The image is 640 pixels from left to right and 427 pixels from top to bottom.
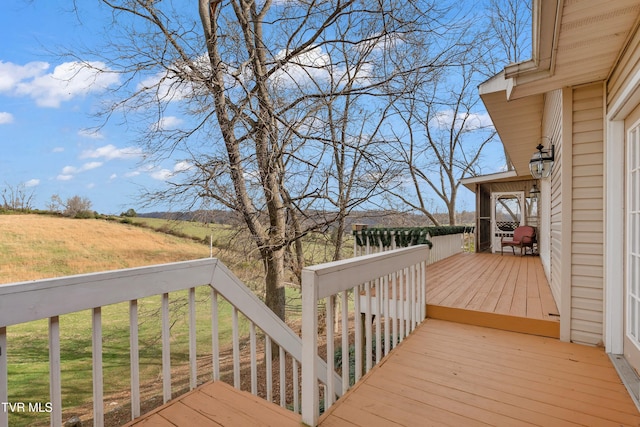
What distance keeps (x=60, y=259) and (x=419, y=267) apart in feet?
19.0

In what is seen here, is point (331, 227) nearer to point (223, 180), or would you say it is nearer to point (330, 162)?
point (330, 162)

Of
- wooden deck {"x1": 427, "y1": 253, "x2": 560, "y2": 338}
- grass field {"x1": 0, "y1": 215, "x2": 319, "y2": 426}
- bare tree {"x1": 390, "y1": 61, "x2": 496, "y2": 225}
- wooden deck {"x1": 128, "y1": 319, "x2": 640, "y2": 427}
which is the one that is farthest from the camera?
bare tree {"x1": 390, "y1": 61, "x2": 496, "y2": 225}

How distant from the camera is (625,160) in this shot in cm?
237

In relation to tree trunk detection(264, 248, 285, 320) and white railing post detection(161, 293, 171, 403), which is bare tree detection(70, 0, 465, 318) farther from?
white railing post detection(161, 293, 171, 403)

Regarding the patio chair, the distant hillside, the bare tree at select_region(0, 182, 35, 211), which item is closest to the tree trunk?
the distant hillside

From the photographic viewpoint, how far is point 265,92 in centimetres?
579

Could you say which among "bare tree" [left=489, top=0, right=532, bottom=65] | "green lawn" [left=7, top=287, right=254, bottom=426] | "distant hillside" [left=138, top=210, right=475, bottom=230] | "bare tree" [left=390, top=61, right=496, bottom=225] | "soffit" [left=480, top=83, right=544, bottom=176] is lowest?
"green lawn" [left=7, top=287, right=254, bottom=426]

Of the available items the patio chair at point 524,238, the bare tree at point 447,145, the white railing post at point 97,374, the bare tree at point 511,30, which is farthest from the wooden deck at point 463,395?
the bare tree at point 511,30

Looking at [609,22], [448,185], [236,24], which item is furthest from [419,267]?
[448,185]

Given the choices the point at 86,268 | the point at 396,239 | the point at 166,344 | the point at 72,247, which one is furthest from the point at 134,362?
the point at 396,239

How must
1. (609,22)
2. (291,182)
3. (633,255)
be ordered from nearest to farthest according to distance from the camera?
(609,22)
(633,255)
(291,182)

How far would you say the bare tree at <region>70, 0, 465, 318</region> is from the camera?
5.27m

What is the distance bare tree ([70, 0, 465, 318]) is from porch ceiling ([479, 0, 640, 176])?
3.38 meters

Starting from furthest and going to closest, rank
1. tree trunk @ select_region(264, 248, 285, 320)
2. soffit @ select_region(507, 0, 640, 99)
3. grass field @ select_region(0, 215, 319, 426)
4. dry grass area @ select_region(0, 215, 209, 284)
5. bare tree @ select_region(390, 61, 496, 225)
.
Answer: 1. bare tree @ select_region(390, 61, 496, 225)
2. tree trunk @ select_region(264, 248, 285, 320)
3. dry grass area @ select_region(0, 215, 209, 284)
4. grass field @ select_region(0, 215, 319, 426)
5. soffit @ select_region(507, 0, 640, 99)
